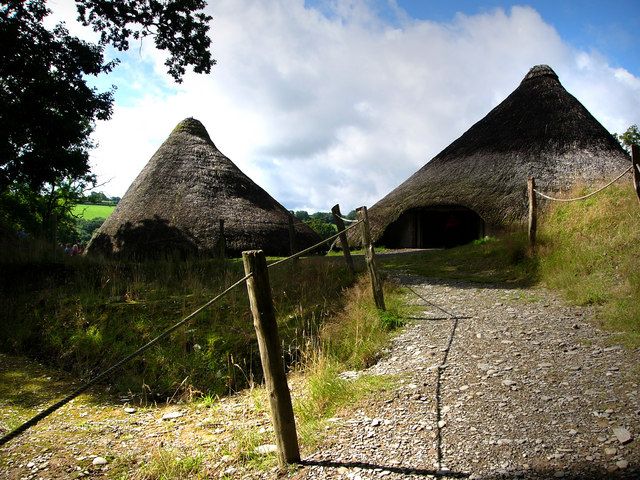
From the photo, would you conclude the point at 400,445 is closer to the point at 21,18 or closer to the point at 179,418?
the point at 179,418

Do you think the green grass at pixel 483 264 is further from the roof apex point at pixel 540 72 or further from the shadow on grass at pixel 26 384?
Answer: the roof apex point at pixel 540 72

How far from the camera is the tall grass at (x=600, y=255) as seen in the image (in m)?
5.54

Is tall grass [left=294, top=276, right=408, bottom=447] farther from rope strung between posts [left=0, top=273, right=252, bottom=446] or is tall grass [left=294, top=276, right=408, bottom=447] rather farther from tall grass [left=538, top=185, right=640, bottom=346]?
tall grass [left=538, top=185, right=640, bottom=346]

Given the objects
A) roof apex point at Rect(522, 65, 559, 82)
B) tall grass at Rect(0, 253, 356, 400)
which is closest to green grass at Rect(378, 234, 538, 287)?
tall grass at Rect(0, 253, 356, 400)

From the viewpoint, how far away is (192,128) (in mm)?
21156

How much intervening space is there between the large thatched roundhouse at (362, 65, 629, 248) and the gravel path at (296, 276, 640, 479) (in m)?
9.92

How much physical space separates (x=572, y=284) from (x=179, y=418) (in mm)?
6052

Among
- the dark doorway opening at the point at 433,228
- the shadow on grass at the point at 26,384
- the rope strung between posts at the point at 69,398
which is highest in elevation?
the dark doorway opening at the point at 433,228

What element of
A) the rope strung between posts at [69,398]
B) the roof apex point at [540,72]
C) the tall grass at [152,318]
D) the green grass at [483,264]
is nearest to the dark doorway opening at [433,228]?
the green grass at [483,264]

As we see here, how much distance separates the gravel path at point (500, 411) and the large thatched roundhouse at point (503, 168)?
992 cm

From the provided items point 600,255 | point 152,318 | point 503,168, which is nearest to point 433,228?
point 503,168

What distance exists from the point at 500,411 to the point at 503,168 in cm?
1322

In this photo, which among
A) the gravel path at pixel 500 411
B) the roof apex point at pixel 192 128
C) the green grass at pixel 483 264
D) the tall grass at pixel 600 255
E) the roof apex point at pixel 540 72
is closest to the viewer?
the gravel path at pixel 500 411

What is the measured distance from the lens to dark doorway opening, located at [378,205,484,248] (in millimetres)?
17281
